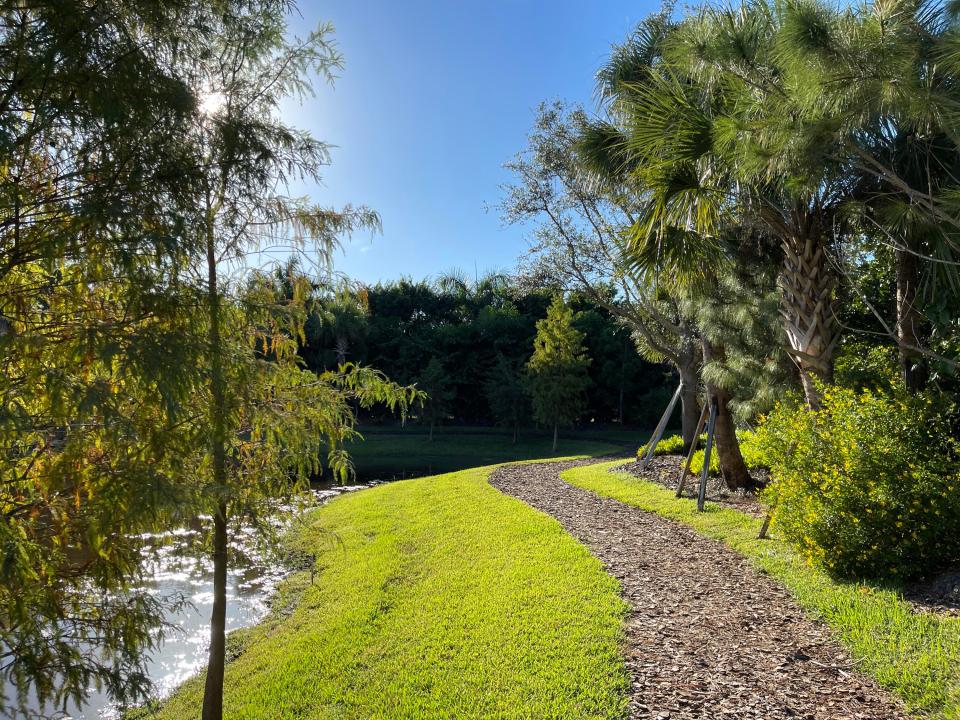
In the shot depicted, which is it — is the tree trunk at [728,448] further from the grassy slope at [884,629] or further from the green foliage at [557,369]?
the green foliage at [557,369]

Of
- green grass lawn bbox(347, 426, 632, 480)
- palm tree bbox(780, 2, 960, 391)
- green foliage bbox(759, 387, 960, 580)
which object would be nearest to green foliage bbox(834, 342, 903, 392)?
green foliage bbox(759, 387, 960, 580)

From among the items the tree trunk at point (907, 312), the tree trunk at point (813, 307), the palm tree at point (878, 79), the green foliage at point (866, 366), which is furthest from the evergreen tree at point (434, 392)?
the palm tree at point (878, 79)

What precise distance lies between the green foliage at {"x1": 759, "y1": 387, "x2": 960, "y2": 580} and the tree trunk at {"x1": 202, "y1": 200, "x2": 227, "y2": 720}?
17.1ft

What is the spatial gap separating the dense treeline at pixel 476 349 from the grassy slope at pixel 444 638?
85.0 ft

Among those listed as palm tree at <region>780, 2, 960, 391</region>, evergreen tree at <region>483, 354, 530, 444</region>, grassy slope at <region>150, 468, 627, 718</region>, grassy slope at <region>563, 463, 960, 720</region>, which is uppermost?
palm tree at <region>780, 2, 960, 391</region>

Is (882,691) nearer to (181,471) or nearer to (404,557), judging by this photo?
(181,471)

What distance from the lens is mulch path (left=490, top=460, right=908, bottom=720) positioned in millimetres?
3719

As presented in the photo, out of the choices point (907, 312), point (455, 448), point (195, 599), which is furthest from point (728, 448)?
point (455, 448)

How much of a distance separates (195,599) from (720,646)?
7.11 metres

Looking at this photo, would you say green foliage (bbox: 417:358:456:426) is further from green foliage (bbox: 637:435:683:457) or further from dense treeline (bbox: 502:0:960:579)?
dense treeline (bbox: 502:0:960:579)

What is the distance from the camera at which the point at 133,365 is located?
2561mm

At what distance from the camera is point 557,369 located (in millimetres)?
28281

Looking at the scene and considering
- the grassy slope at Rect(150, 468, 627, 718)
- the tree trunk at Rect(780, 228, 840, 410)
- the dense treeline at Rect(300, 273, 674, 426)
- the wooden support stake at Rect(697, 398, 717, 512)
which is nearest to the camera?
the grassy slope at Rect(150, 468, 627, 718)

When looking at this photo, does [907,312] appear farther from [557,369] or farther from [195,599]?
[557,369]
